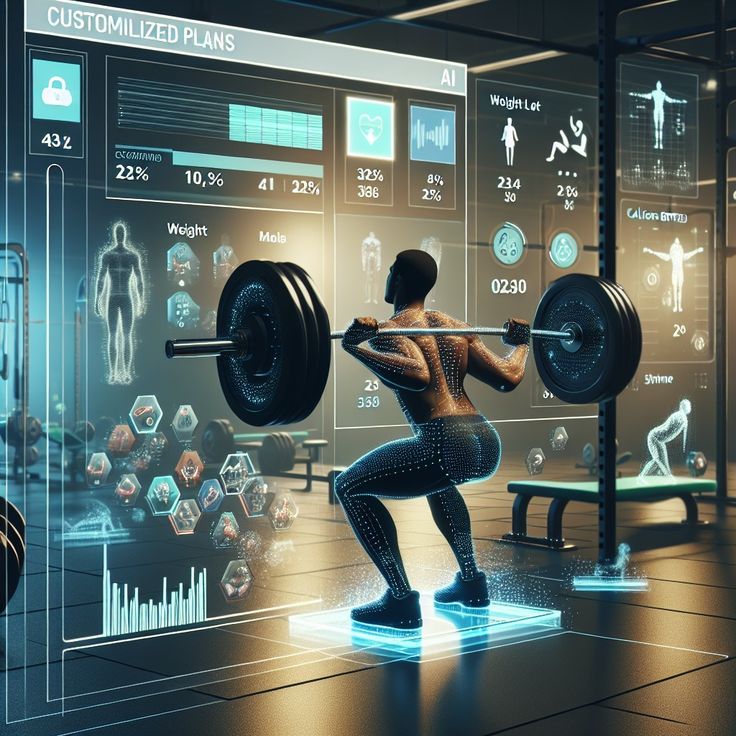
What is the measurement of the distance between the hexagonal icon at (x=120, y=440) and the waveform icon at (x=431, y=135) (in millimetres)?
1769

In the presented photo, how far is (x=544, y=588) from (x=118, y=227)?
2197 mm

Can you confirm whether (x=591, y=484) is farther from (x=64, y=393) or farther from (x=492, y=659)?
(x=64, y=393)

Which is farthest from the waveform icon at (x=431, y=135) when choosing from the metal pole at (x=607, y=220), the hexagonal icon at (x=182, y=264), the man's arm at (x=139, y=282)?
the man's arm at (x=139, y=282)

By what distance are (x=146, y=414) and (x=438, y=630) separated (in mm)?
1257

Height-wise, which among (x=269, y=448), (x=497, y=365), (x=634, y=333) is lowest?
(x=269, y=448)

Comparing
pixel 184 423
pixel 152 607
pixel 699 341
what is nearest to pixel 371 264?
pixel 184 423

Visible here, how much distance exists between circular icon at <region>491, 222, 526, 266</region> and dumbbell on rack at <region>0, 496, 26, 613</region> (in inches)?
100

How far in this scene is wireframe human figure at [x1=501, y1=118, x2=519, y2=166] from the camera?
562cm

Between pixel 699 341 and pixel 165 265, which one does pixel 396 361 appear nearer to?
pixel 165 265

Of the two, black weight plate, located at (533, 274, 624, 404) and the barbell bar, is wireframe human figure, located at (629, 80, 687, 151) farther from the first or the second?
the barbell bar

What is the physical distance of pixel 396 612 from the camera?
13.3 feet

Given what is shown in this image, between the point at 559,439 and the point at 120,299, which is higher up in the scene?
the point at 120,299

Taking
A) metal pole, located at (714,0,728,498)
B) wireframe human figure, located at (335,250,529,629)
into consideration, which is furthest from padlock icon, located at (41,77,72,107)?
metal pole, located at (714,0,728,498)

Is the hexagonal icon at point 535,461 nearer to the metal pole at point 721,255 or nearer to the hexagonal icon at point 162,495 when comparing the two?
the metal pole at point 721,255
